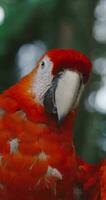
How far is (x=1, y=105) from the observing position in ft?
4.23

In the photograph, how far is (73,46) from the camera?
200cm

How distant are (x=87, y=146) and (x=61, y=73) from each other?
0.80 m

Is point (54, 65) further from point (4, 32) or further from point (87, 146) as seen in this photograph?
point (87, 146)

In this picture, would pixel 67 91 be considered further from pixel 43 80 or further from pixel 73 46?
pixel 73 46

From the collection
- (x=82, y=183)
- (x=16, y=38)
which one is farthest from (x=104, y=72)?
(x=82, y=183)

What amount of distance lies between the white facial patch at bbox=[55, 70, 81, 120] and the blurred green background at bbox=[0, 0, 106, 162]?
2.19 ft

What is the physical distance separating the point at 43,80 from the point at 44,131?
122 millimetres

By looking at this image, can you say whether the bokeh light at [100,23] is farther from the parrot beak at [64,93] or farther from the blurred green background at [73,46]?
the parrot beak at [64,93]

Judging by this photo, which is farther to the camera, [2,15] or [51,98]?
[2,15]

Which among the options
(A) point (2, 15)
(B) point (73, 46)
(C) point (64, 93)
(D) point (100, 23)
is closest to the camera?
(C) point (64, 93)

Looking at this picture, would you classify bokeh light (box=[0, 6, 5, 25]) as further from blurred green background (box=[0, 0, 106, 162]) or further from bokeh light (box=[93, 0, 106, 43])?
bokeh light (box=[93, 0, 106, 43])

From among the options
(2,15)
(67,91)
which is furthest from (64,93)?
(2,15)

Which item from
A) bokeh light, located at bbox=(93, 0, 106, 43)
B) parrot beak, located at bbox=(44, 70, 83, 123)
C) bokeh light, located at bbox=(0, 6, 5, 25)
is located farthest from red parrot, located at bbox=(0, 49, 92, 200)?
bokeh light, located at bbox=(93, 0, 106, 43)

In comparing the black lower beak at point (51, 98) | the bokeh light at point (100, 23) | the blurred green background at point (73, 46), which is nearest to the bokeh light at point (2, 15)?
the blurred green background at point (73, 46)
